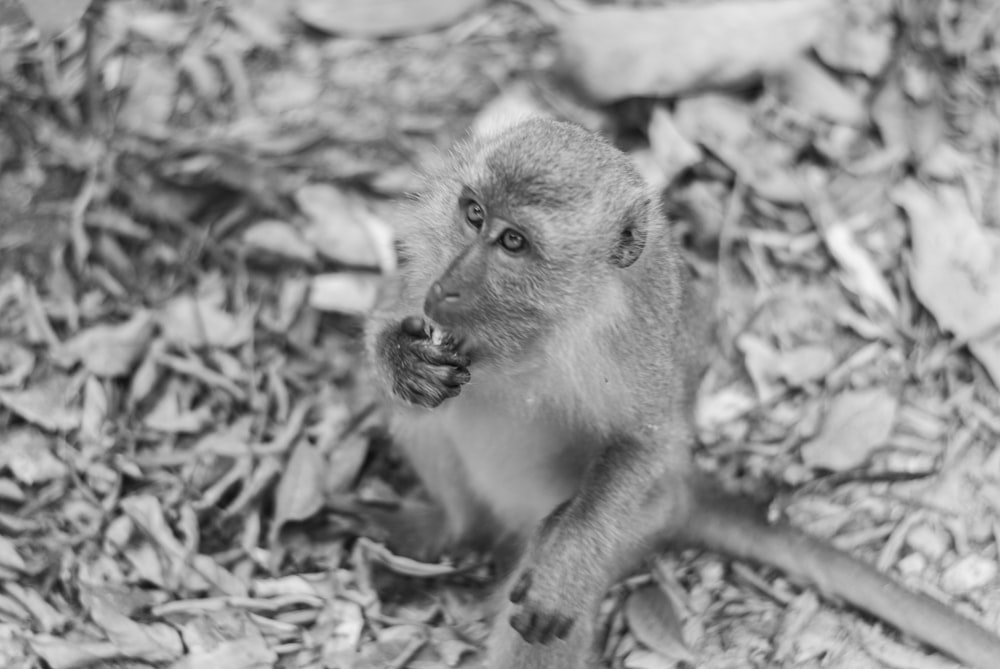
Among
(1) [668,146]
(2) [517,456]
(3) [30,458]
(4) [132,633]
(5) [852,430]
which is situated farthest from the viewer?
(1) [668,146]

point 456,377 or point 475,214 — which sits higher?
point 475,214

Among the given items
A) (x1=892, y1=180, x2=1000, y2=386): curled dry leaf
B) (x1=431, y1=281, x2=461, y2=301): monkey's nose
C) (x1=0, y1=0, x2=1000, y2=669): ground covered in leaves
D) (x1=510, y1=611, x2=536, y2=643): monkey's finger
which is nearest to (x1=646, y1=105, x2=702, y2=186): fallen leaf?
(x1=0, y1=0, x2=1000, y2=669): ground covered in leaves

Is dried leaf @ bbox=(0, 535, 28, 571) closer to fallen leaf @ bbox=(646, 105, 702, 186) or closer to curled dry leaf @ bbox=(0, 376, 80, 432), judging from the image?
curled dry leaf @ bbox=(0, 376, 80, 432)

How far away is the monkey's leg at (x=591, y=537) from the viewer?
4.00 meters

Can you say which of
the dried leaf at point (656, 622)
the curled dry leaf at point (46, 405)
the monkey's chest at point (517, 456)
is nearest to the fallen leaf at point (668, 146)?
the monkey's chest at point (517, 456)

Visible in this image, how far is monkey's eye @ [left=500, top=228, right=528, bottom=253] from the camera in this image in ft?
12.5

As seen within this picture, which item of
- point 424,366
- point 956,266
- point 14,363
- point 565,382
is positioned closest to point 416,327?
point 424,366

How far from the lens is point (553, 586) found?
401 centimetres

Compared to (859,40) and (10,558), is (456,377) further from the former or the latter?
(859,40)

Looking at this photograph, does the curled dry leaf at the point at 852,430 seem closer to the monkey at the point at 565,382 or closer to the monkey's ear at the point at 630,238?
the monkey at the point at 565,382

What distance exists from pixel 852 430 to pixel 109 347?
9.43 feet

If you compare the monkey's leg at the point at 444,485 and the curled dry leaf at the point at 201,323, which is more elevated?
the curled dry leaf at the point at 201,323

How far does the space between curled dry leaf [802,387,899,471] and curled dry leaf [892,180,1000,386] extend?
1.34ft

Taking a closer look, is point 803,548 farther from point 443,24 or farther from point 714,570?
point 443,24
